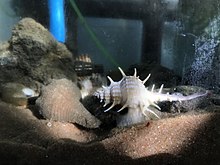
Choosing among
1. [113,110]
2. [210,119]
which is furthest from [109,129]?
[210,119]

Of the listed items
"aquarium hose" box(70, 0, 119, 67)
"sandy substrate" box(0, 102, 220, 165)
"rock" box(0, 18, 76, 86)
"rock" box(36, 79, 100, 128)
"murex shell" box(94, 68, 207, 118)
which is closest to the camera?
"sandy substrate" box(0, 102, 220, 165)

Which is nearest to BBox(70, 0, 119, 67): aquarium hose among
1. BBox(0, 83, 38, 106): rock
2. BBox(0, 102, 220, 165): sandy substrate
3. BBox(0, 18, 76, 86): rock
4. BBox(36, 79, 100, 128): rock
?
BBox(0, 18, 76, 86): rock

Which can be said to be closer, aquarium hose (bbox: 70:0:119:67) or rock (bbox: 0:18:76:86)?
rock (bbox: 0:18:76:86)

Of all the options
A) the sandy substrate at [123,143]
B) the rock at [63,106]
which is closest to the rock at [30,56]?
the rock at [63,106]

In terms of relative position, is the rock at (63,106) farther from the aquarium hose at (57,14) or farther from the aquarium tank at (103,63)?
the aquarium hose at (57,14)

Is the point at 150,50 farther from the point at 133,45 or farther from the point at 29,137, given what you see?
the point at 29,137

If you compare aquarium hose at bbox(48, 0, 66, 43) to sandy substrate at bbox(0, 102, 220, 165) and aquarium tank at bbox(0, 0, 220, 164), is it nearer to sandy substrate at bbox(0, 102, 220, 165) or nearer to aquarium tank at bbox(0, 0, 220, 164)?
aquarium tank at bbox(0, 0, 220, 164)

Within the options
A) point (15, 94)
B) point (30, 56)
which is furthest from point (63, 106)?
point (30, 56)

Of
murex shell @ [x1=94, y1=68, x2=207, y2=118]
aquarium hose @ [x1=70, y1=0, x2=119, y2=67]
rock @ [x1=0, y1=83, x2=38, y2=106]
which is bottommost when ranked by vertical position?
rock @ [x1=0, y1=83, x2=38, y2=106]
